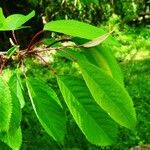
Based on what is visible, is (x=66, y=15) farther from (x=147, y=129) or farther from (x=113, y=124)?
(x=113, y=124)

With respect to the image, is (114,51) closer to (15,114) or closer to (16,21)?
(16,21)

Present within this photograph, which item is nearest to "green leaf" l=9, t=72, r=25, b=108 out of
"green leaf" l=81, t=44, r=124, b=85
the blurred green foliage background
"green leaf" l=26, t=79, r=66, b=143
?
"green leaf" l=26, t=79, r=66, b=143

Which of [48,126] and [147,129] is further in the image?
[147,129]

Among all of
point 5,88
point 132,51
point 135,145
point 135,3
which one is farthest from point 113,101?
point 135,3

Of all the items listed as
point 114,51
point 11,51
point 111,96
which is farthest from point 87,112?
point 114,51

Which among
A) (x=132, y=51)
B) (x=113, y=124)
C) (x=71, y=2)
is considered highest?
(x=113, y=124)

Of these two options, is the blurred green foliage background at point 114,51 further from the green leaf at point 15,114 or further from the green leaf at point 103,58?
the green leaf at point 15,114
